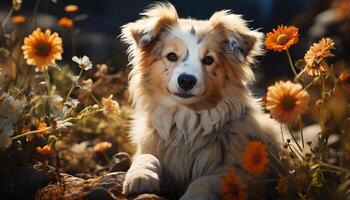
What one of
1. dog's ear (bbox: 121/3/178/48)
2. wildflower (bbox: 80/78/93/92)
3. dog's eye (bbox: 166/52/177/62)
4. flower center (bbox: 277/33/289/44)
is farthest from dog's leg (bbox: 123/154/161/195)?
flower center (bbox: 277/33/289/44)

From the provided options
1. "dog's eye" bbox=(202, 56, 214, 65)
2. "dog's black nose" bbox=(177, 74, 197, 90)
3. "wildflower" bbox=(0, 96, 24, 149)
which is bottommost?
"wildflower" bbox=(0, 96, 24, 149)

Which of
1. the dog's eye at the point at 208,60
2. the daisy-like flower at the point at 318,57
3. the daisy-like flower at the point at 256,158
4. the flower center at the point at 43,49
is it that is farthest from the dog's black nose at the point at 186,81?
the daisy-like flower at the point at 256,158

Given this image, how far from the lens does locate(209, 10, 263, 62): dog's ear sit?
4.33 m

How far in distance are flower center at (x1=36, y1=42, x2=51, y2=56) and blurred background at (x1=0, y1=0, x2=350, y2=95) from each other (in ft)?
15.6

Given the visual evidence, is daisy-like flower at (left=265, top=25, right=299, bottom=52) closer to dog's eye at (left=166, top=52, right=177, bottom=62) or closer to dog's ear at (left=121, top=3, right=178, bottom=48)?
dog's eye at (left=166, top=52, right=177, bottom=62)

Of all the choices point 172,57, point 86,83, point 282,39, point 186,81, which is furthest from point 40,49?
point 282,39

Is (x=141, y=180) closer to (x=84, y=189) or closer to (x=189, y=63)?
(x=84, y=189)

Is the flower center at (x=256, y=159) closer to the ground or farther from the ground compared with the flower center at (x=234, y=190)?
farther from the ground

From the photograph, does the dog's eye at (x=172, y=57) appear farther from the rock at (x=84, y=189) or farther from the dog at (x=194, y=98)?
the rock at (x=84, y=189)

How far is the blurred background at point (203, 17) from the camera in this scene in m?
8.93

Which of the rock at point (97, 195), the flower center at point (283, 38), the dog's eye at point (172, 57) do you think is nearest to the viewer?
the rock at point (97, 195)

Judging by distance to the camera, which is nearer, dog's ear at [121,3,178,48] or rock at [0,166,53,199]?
rock at [0,166,53,199]

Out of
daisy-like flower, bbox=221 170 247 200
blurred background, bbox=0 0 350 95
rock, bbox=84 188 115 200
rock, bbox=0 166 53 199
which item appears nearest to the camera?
daisy-like flower, bbox=221 170 247 200

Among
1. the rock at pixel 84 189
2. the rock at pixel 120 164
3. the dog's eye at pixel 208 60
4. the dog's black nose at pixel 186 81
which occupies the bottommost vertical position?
the rock at pixel 120 164
